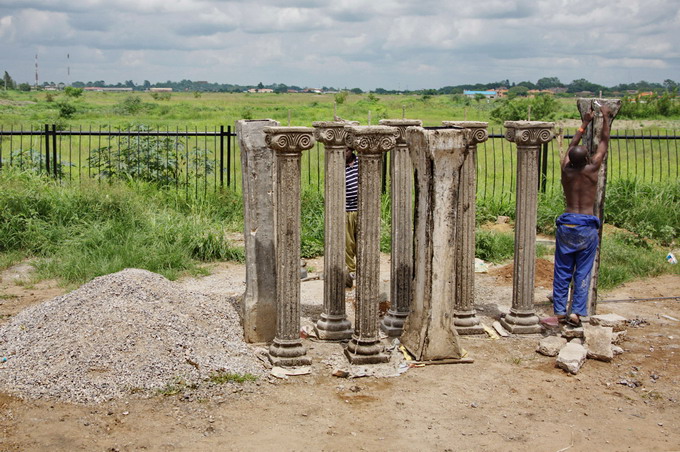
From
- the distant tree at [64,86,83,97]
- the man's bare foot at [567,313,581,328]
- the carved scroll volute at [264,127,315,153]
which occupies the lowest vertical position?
the man's bare foot at [567,313,581,328]

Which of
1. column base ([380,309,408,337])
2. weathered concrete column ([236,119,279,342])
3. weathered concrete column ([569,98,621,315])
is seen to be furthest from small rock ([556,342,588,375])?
weathered concrete column ([236,119,279,342])

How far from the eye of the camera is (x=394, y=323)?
7.56 m

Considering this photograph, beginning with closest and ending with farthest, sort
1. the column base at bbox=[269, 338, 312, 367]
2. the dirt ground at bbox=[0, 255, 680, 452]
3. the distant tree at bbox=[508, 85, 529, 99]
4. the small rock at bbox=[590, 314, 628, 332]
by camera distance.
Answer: the dirt ground at bbox=[0, 255, 680, 452]
the column base at bbox=[269, 338, 312, 367]
the small rock at bbox=[590, 314, 628, 332]
the distant tree at bbox=[508, 85, 529, 99]

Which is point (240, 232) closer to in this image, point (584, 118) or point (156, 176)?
point (156, 176)

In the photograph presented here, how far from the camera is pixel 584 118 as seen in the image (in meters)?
7.70

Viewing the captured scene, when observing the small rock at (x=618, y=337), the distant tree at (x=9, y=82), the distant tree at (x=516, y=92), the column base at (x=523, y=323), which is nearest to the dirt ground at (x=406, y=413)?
the small rock at (x=618, y=337)

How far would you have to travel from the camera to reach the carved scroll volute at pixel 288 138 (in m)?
6.27

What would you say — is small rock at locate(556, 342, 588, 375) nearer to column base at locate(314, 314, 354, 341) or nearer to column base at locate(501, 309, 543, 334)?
column base at locate(501, 309, 543, 334)

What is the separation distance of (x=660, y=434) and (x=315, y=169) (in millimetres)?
15698

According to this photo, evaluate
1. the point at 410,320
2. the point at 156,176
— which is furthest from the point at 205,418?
the point at 156,176

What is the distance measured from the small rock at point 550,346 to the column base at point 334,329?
182cm

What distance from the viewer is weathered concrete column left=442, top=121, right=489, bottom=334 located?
746cm

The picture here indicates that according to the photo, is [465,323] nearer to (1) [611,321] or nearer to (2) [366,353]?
(2) [366,353]

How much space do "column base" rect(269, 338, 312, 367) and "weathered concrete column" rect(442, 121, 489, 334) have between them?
6.02ft
